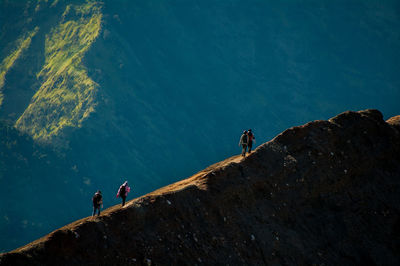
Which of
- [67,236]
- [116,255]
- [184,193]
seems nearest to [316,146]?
[184,193]

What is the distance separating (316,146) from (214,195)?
27.0 feet

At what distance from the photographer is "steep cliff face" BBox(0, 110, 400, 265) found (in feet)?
74.2

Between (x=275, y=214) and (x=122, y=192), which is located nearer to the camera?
(x=275, y=214)

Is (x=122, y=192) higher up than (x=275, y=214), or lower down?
higher up

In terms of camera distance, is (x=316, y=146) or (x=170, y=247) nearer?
(x=170, y=247)

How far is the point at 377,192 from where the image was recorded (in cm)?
2922

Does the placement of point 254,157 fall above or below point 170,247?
above

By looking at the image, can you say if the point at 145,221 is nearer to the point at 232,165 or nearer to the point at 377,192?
the point at 232,165

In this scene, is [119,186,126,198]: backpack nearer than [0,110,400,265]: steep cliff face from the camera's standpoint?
No

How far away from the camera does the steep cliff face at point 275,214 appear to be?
890 inches

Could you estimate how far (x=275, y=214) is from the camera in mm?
27062

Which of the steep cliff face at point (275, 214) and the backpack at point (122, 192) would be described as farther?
the backpack at point (122, 192)

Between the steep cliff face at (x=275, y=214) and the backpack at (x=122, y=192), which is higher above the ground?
the backpack at (x=122, y=192)

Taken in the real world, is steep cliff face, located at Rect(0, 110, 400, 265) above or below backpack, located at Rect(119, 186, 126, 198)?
below
